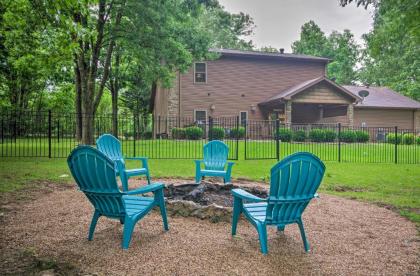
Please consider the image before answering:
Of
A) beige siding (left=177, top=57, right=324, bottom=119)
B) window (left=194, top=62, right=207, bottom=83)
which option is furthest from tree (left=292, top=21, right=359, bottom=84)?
window (left=194, top=62, right=207, bottom=83)

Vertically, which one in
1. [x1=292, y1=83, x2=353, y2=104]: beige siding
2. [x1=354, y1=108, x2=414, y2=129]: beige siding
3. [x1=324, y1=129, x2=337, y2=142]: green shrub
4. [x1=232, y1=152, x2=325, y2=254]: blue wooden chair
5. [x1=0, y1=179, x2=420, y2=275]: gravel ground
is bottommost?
[x1=0, y1=179, x2=420, y2=275]: gravel ground

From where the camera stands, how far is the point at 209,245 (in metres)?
3.57

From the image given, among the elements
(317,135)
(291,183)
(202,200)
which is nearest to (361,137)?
(317,135)

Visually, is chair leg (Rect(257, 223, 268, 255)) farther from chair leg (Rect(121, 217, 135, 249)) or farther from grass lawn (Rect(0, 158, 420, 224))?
grass lawn (Rect(0, 158, 420, 224))

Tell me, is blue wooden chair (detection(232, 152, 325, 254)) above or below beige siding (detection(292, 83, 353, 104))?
below

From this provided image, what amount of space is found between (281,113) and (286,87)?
217 centimetres

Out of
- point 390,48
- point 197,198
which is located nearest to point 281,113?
point 390,48

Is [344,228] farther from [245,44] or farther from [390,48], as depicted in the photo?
[245,44]

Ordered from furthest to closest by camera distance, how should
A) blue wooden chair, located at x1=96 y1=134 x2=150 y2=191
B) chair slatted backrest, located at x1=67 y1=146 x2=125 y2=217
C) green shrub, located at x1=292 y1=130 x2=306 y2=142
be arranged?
1. green shrub, located at x1=292 y1=130 x2=306 y2=142
2. blue wooden chair, located at x1=96 y1=134 x2=150 y2=191
3. chair slatted backrest, located at x1=67 y1=146 x2=125 y2=217

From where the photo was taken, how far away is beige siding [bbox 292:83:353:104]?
20352 mm

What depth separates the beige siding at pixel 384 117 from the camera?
81.7 feet

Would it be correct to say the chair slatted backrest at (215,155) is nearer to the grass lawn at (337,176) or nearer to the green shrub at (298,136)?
the grass lawn at (337,176)

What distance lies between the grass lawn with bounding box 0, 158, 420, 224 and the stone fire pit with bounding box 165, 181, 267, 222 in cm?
257

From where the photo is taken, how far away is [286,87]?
76.6 ft
